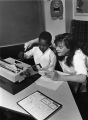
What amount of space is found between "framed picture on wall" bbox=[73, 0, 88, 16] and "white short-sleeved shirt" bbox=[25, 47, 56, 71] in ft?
4.38

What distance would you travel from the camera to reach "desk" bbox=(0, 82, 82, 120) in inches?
39.2

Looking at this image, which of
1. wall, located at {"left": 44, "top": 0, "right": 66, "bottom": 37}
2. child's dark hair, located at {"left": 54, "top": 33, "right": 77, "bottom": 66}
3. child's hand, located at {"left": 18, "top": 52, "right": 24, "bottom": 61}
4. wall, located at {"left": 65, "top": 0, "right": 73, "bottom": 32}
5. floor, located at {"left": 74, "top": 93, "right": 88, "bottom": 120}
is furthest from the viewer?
wall, located at {"left": 44, "top": 0, "right": 66, "bottom": 37}

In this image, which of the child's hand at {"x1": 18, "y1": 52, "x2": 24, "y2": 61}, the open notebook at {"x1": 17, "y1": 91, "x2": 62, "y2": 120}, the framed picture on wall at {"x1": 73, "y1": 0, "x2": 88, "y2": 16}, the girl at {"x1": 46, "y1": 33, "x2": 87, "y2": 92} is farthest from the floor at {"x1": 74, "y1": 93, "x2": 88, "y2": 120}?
the framed picture on wall at {"x1": 73, "y1": 0, "x2": 88, "y2": 16}

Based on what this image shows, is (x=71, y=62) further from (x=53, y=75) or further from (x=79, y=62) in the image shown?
(x=53, y=75)

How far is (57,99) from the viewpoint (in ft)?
3.78

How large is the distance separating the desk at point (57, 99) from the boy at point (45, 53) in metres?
0.45

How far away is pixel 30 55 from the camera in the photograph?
1963 mm

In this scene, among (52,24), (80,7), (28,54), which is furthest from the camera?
(52,24)

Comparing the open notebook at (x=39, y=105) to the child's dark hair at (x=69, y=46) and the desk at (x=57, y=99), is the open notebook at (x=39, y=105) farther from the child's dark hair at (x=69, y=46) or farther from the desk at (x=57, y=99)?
the child's dark hair at (x=69, y=46)

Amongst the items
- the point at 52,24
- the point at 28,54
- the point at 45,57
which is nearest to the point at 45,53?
the point at 45,57

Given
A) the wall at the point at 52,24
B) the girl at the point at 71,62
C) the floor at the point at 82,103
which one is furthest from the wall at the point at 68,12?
the floor at the point at 82,103

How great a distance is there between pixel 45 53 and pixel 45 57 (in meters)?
0.05

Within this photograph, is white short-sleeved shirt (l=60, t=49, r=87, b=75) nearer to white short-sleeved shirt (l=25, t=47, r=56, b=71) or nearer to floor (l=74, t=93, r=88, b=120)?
floor (l=74, t=93, r=88, b=120)

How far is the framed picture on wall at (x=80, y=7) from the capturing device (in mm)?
2725
